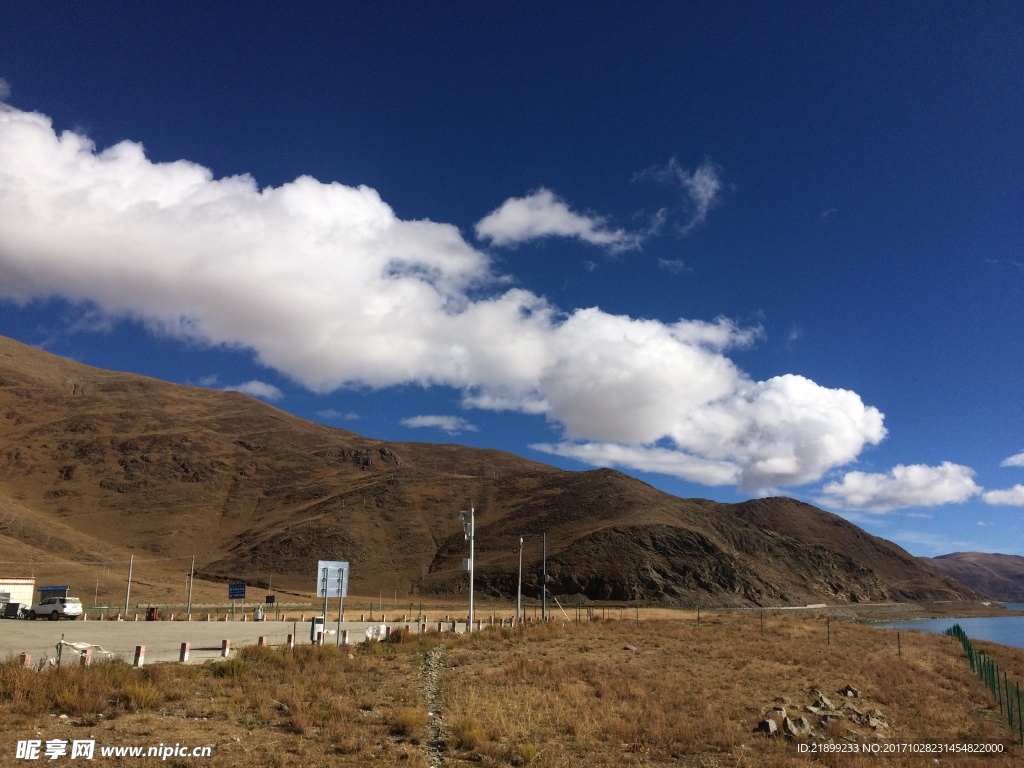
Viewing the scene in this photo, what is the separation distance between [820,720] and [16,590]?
62209 mm

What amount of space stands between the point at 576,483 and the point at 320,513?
52.2 metres

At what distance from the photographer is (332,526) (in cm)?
13438

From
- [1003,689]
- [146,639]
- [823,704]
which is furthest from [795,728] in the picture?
Answer: [146,639]

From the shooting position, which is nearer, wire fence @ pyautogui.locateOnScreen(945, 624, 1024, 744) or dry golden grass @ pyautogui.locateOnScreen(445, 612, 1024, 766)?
dry golden grass @ pyautogui.locateOnScreen(445, 612, 1024, 766)

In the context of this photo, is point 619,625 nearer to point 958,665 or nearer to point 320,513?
point 958,665

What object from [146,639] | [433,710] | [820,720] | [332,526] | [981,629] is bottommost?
[981,629]

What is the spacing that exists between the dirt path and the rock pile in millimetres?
6688

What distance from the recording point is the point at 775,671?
24.6 m

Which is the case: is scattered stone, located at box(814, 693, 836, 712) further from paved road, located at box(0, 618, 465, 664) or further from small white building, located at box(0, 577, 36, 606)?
small white building, located at box(0, 577, 36, 606)

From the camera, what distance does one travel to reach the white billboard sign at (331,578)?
23094 millimetres

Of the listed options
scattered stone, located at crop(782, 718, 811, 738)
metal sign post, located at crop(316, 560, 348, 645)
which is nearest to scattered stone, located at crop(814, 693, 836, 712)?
scattered stone, located at crop(782, 718, 811, 738)

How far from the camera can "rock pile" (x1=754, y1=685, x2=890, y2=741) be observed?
1487 cm

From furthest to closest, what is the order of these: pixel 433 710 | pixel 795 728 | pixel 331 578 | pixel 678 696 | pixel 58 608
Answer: pixel 58 608 < pixel 331 578 < pixel 678 696 < pixel 433 710 < pixel 795 728

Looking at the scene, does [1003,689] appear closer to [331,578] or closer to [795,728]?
[795,728]
